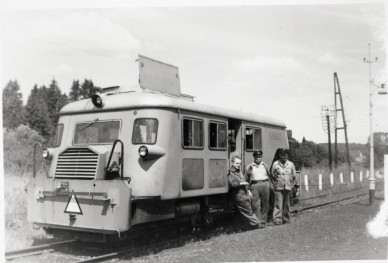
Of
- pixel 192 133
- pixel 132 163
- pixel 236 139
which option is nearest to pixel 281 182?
pixel 236 139

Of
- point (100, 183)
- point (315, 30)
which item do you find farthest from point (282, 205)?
point (100, 183)

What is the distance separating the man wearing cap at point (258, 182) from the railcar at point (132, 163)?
110 centimetres

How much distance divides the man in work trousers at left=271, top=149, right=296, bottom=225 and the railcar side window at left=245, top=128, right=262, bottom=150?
2.15 ft

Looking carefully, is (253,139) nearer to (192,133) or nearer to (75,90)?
(192,133)

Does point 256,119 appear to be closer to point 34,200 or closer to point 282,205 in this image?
point 282,205

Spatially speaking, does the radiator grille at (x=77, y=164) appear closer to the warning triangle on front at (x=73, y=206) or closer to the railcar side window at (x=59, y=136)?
the warning triangle on front at (x=73, y=206)

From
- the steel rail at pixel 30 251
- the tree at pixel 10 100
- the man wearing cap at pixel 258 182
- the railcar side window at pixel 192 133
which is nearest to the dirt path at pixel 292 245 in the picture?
the man wearing cap at pixel 258 182

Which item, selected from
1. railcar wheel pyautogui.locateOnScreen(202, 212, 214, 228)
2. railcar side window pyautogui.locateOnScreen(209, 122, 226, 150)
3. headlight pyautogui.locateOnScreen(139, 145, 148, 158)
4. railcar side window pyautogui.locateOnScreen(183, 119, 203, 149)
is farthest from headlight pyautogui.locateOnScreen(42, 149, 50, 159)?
railcar wheel pyautogui.locateOnScreen(202, 212, 214, 228)

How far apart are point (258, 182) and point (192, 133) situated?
8.47 feet

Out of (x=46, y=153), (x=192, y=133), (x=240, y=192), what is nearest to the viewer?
(x=192, y=133)

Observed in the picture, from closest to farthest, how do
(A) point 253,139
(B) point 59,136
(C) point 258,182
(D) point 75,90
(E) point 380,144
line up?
1. (B) point 59,136
2. (C) point 258,182
3. (A) point 253,139
4. (E) point 380,144
5. (D) point 75,90

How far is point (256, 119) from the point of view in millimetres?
10992

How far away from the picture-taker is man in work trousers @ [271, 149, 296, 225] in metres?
10.5

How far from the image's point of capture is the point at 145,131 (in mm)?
7793
